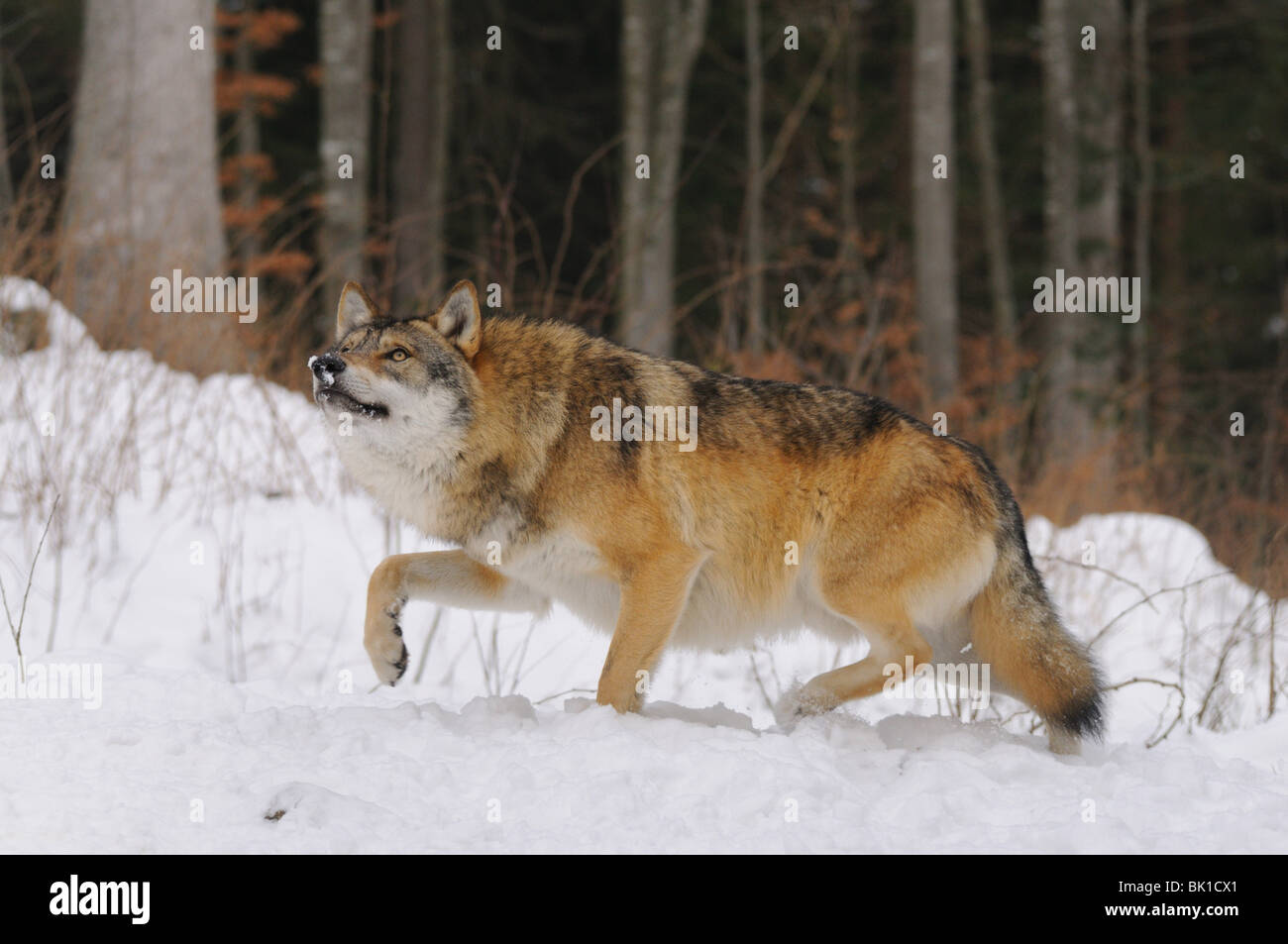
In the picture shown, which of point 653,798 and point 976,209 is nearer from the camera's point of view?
point 653,798

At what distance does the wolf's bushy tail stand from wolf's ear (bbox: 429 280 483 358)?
6.91 feet

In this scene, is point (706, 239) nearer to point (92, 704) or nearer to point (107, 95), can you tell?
point (107, 95)

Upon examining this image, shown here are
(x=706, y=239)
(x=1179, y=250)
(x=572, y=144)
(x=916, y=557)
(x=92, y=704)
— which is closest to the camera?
(x=92, y=704)

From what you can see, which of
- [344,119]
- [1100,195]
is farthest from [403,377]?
[1100,195]

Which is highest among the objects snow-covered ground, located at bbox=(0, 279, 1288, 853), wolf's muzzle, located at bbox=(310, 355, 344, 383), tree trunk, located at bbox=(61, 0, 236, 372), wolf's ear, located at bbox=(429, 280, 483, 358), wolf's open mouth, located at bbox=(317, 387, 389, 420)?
tree trunk, located at bbox=(61, 0, 236, 372)

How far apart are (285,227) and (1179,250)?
54.3ft

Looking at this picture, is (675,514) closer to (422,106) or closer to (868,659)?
(868,659)

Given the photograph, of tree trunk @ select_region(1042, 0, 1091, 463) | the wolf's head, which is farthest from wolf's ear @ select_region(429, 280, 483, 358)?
tree trunk @ select_region(1042, 0, 1091, 463)

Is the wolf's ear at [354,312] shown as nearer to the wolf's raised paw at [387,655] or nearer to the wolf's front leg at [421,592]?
the wolf's front leg at [421,592]

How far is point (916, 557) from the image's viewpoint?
4684 mm

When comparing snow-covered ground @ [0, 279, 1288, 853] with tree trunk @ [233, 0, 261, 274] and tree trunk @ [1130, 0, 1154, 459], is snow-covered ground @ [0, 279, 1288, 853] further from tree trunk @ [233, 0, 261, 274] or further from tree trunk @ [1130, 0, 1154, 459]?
tree trunk @ [233, 0, 261, 274]

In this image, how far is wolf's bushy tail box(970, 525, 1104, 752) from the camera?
454cm

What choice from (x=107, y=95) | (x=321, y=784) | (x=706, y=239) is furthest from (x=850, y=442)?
(x=706, y=239)

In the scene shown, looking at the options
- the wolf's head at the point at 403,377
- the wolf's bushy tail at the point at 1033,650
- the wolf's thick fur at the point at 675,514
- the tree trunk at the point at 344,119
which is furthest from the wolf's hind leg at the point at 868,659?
the tree trunk at the point at 344,119
